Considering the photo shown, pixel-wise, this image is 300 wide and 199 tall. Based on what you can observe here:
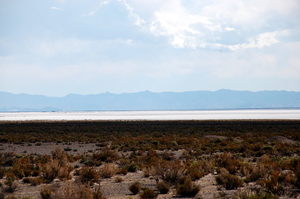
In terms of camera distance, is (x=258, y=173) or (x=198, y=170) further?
(x=198, y=170)

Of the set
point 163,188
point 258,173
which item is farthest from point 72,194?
point 258,173

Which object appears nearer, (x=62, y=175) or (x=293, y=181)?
(x=293, y=181)

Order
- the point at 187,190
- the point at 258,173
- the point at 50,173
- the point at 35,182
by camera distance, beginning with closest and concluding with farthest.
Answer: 1. the point at 187,190
2. the point at 35,182
3. the point at 258,173
4. the point at 50,173

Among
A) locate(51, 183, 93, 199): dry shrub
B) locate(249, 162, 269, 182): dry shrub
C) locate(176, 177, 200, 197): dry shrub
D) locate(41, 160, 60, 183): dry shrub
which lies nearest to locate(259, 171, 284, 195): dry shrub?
locate(249, 162, 269, 182): dry shrub

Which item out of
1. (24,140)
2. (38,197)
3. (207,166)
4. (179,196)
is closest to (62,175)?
(38,197)

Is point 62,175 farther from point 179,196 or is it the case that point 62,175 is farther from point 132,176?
point 179,196

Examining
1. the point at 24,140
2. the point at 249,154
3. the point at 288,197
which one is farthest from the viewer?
the point at 24,140

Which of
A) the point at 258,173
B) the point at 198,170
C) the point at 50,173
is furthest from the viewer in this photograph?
the point at 198,170

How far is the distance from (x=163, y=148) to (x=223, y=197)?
1511 cm

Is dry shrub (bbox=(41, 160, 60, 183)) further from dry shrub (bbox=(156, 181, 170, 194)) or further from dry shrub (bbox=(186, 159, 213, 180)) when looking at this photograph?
dry shrub (bbox=(186, 159, 213, 180))

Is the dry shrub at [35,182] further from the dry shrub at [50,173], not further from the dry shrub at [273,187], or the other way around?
the dry shrub at [273,187]

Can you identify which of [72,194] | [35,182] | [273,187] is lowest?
[35,182]

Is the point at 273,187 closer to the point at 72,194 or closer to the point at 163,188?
the point at 163,188

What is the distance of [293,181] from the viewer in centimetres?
1012
